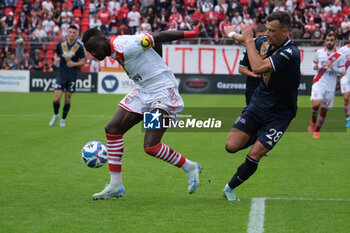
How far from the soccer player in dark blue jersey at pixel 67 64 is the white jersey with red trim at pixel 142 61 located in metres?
8.85

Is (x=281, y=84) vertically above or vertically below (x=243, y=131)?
above

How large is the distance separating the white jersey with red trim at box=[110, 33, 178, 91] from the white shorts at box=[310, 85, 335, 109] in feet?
25.1

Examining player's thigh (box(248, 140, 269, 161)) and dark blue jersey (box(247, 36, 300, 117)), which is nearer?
dark blue jersey (box(247, 36, 300, 117))

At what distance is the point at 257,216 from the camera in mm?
6203

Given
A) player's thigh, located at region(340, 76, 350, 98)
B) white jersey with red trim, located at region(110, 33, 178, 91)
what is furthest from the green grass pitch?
player's thigh, located at region(340, 76, 350, 98)

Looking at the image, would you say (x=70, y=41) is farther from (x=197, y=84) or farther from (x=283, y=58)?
(x=197, y=84)

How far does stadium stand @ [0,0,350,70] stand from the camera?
2962 cm

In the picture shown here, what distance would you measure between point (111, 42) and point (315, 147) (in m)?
6.82

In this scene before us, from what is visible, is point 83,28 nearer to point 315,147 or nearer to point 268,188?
point 315,147

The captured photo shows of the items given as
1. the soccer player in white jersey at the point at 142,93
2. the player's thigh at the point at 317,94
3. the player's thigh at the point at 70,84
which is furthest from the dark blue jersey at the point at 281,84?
the player's thigh at the point at 70,84

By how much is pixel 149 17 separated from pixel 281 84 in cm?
2519

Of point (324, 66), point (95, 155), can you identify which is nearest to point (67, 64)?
point (324, 66)

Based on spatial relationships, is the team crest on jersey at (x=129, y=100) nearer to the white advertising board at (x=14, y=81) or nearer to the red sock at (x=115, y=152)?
the red sock at (x=115, y=152)

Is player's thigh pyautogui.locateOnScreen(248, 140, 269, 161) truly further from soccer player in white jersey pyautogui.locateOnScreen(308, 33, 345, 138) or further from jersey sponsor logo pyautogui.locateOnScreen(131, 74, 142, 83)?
soccer player in white jersey pyautogui.locateOnScreen(308, 33, 345, 138)
